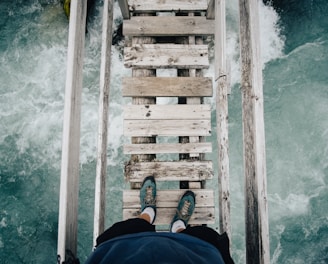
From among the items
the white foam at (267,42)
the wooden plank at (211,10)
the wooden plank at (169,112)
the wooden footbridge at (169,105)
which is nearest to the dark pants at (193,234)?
the wooden footbridge at (169,105)

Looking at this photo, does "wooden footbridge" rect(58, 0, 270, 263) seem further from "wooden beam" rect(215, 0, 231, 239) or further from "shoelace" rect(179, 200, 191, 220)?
"shoelace" rect(179, 200, 191, 220)

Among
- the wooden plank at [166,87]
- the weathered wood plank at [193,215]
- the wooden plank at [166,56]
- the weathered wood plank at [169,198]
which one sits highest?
the wooden plank at [166,56]

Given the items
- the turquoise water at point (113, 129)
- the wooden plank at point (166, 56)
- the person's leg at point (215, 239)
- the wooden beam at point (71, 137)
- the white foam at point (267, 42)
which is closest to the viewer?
the person's leg at point (215, 239)

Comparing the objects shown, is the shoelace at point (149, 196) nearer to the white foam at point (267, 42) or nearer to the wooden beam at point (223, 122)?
the wooden beam at point (223, 122)

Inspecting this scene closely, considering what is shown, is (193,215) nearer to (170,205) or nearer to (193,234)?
(170,205)

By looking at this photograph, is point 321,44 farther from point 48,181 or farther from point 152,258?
point 48,181
